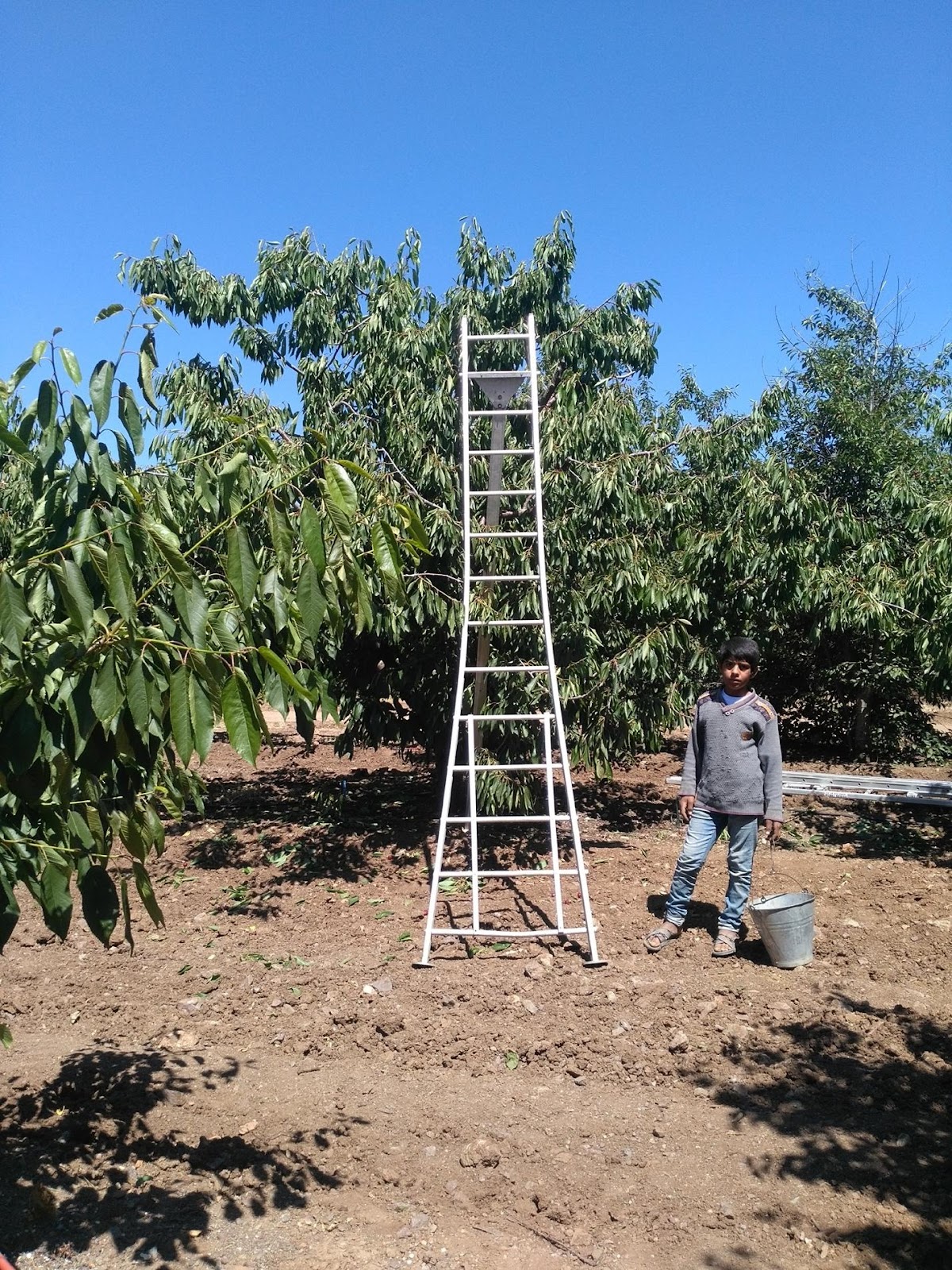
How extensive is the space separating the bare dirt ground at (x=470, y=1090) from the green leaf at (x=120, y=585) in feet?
7.33

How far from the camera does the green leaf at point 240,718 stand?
6.02 ft

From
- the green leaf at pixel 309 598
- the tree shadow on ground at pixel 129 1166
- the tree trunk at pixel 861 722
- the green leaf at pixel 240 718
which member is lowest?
the tree shadow on ground at pixel 129 1166

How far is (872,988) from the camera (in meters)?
5.20

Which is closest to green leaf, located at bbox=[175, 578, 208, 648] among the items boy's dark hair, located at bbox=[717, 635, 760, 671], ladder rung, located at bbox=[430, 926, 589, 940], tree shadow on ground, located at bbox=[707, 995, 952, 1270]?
tree shadow on ground, located at bbox=[707, 995, 952, 1270]

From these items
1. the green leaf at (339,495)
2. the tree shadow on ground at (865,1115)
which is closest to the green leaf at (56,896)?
the green leaf at (339,495)

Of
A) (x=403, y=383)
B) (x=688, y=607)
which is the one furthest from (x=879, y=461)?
(x=403, y=383)

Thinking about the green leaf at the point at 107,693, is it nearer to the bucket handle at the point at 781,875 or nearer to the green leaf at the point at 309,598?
the green leaf at the point at 309,598

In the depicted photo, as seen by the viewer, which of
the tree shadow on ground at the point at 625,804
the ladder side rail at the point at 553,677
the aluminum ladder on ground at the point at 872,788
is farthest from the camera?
the tree shadow on ground at the point at 625,804

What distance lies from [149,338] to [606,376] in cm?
545

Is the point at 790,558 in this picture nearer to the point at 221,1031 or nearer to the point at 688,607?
the point at 688,607

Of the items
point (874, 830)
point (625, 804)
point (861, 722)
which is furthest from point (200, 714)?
point (861, 722)

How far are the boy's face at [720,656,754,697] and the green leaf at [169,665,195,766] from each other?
402cm

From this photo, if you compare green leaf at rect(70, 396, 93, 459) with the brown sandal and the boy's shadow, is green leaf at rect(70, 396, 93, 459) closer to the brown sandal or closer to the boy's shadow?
the brown sandal

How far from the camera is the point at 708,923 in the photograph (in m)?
6.15
